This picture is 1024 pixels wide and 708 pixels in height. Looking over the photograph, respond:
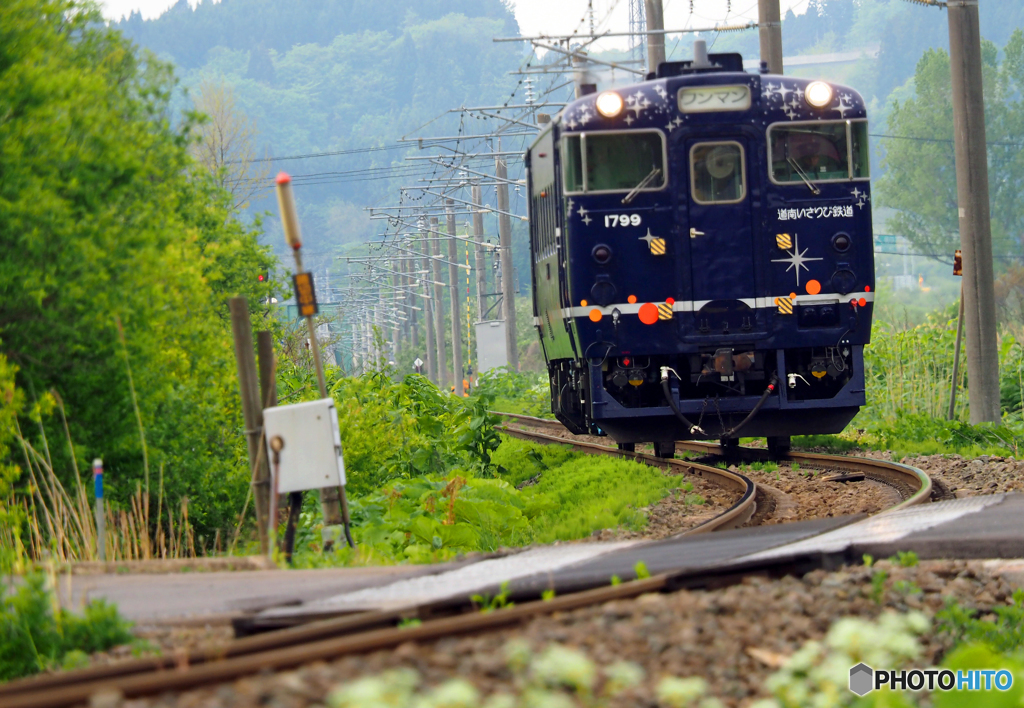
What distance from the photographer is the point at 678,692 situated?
3.72 metres

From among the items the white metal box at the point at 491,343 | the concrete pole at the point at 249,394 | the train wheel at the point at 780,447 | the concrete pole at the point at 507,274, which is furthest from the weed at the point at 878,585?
the white metal box at the point at 491,343

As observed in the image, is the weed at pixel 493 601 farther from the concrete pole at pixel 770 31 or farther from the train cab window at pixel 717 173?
the concrete pole at pixel 770 31

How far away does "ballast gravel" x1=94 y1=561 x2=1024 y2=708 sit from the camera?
3908mm

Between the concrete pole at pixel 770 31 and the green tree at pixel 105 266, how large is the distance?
1114 centimetres

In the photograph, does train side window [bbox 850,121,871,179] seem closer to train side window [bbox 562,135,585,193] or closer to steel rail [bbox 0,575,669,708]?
train side window [bbox 562,135,585,193]

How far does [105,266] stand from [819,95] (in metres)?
7.19

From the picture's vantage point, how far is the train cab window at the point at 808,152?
12.2 meters

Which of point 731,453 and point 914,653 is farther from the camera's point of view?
point 731,453

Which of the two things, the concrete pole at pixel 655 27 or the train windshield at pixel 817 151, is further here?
the concrete pole at pixel 655 27

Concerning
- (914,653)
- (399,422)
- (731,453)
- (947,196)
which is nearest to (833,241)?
(731,453)

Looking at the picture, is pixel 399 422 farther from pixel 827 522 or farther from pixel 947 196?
pixel 947 196

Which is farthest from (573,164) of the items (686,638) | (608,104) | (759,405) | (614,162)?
(686,638)

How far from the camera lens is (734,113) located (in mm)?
12203

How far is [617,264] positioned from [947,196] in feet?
258
